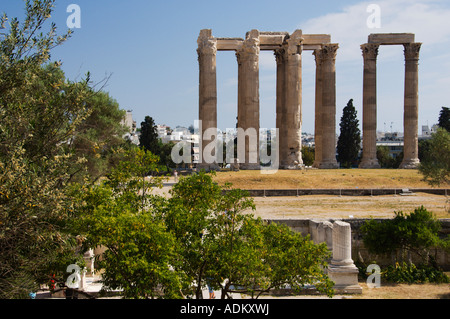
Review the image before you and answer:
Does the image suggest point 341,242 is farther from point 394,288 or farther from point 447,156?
point 447,156

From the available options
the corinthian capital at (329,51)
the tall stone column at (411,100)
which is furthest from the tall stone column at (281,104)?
the tall stone column at (411,100)

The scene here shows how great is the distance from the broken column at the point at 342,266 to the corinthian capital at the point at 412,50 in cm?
3691

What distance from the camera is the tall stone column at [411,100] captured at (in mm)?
48219

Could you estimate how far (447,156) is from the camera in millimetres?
28188

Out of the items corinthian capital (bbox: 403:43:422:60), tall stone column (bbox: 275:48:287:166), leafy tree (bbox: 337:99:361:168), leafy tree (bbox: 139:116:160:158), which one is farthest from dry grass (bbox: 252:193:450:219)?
leafy tree (bbox: 139:116:160:158)

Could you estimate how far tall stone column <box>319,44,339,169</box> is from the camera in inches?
1838

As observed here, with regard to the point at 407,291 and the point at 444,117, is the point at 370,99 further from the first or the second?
the point at 407,291

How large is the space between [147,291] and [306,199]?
23193 millimetres

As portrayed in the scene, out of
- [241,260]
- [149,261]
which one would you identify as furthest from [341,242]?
[149,261]

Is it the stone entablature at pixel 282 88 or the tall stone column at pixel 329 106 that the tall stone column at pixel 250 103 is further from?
the tall stone column at pixel 329 106

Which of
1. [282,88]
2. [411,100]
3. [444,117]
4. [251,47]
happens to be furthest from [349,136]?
[251,47]

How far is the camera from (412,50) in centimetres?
4828

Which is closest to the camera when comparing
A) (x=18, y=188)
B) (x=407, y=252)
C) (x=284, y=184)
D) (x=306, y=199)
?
(x=18, y=188)

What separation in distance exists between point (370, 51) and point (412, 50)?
399 cm
